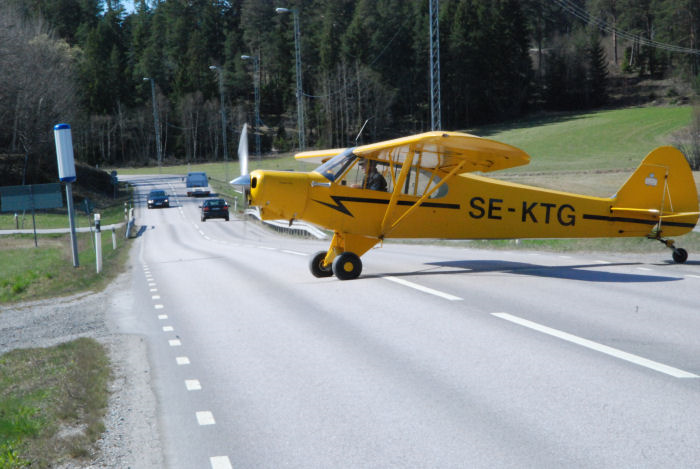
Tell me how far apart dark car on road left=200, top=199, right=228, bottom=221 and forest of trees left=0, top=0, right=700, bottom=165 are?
1368 inches

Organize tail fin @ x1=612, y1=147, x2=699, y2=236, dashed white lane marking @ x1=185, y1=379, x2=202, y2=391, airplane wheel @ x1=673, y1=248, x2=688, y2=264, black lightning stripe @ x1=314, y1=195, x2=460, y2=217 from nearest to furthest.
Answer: dashed white lane marking @ x1=185, y1=379, x2=202, y2=391
black lightning stripe @ x1=314, y1=195, x2=460, y2=217
airplane wheel @ x1=673, y1=248, x2=688, y2=264
tail fin @ x1=612, y1=147, x2=699, y2=236

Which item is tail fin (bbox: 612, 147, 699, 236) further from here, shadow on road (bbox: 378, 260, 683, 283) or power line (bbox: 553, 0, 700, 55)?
power line (bbox: 553, 0, 700, 55)

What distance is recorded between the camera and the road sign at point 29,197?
3891 cm

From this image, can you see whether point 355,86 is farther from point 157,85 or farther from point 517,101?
point 157,85

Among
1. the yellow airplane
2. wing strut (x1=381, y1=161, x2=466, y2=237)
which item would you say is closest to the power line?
the yellow airplane

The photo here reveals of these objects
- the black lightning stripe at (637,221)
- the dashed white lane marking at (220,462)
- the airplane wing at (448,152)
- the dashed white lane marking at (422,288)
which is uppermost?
the airplane wing at (448,152)

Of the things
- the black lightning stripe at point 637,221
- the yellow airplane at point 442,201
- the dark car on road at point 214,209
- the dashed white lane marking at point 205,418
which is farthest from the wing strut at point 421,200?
the dark car on road at point 214,209

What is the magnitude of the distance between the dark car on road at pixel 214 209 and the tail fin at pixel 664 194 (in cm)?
4122

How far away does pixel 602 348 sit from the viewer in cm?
711

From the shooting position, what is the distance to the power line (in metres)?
99.7

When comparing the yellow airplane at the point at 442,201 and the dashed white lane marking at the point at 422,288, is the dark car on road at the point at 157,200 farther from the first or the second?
the dashed white lane marking at the point at 422,288

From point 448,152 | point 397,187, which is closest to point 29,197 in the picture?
point 397,187

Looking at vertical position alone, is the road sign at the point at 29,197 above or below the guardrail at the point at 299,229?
above

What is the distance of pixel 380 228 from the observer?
45.2 ft
